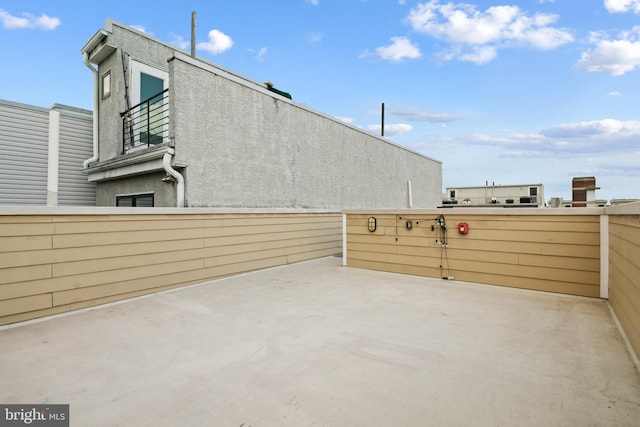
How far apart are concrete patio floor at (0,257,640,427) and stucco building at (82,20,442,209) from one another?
3006 mm

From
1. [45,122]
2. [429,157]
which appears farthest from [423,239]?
[429,157]

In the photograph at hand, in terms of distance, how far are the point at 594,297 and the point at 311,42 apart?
9509 millimetres

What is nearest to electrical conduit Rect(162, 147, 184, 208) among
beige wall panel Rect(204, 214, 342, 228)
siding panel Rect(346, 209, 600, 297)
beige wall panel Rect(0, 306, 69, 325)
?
beige wall panel Rect(204, 214, 342, 228)

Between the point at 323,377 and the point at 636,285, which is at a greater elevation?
the point at 636,285

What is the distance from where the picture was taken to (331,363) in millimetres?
2633

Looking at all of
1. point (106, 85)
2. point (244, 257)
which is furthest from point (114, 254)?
point (106, 85)

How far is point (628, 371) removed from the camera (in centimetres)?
246

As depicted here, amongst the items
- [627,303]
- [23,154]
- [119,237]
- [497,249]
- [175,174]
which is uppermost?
[23,154]

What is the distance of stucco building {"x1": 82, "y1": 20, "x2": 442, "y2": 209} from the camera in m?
6.27

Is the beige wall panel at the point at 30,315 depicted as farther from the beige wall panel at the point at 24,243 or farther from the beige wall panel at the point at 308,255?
the beige wall panel at the point at 308,255

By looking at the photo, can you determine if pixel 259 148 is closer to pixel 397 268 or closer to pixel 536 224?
pixel 397 268

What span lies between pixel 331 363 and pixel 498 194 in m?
24.7

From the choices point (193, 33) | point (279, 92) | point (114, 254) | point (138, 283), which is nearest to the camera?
point (114, 254)

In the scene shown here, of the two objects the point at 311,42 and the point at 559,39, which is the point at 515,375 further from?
the point at 311,42
